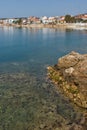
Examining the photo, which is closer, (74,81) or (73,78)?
(74,81)

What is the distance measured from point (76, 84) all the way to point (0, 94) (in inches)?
348

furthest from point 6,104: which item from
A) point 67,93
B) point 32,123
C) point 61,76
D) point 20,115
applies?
point 61,76

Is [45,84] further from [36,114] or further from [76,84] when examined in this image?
[36,114]

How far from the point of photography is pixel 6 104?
2878cm

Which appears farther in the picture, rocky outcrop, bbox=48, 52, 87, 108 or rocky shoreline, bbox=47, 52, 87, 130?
rocky outcrop, bbox=48, 52, 87, 108

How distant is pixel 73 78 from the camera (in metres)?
33.9

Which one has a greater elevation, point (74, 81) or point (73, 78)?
point (73, 78)

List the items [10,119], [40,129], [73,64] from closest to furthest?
1. [40,129]
2. [10,119]
3. [73,64]

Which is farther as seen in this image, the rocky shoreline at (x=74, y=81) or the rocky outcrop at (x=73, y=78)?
the rocky outcrop at (x=73, y=78)

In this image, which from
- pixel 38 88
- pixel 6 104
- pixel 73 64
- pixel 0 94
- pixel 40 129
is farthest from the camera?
pixel 73 64

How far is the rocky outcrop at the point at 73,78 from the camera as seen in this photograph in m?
30.5

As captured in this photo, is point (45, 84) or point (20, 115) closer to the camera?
point (20, 115)

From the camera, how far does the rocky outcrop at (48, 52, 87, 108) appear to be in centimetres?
3046

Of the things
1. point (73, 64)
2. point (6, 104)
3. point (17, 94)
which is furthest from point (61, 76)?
point (6, 104)
